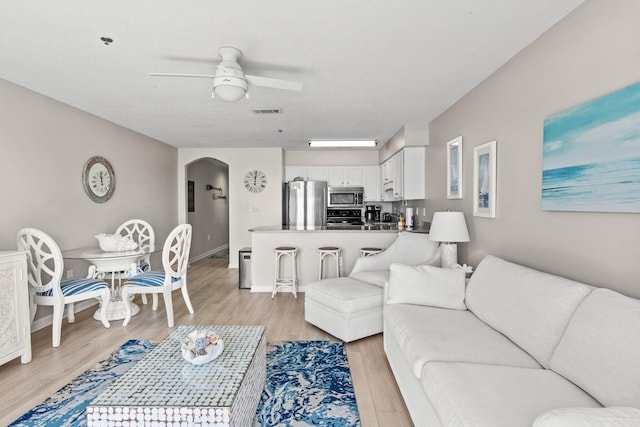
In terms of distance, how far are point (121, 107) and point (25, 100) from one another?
Result: 844 millimetres

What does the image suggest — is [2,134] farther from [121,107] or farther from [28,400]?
[28,400]

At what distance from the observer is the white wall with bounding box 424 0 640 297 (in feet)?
5.57

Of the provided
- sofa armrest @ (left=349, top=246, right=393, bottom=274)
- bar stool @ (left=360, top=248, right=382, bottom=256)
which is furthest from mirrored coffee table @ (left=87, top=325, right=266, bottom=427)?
bar stool @ (left=360, top=248, right=382, bottom=256)

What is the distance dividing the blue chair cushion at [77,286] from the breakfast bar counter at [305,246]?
2001 mm

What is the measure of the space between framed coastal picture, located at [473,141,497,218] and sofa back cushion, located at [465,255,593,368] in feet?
2.72

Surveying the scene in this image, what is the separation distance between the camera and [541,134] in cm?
229

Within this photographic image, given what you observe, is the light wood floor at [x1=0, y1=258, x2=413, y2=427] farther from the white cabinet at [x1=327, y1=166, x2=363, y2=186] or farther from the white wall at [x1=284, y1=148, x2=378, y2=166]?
the white wall at [x1=284, y1=148, x2=378, y2=166]

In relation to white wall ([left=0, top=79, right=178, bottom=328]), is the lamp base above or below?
below

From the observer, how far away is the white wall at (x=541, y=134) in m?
1.70

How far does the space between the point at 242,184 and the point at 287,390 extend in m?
4.89

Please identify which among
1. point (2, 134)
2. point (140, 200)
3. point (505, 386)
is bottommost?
point (505, 386)

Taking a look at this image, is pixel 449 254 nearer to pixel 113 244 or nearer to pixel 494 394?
pixel 494 394

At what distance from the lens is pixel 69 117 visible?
150 inches

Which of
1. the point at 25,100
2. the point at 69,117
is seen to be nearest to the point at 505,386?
the point at 25,100
